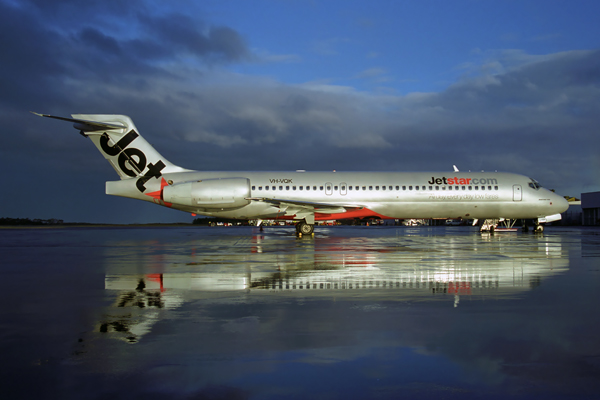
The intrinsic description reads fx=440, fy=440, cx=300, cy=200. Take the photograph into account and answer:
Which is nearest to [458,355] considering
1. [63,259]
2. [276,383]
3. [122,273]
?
[276,383]

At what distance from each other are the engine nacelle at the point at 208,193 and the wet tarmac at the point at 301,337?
15.4 metres

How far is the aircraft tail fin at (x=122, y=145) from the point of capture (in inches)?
939

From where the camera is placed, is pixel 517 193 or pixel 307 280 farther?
pixel 517 193

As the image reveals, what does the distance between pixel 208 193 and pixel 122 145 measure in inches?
219

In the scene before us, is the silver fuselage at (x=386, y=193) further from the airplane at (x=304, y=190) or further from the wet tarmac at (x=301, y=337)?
the wet tarmac at (x=301, y=337)

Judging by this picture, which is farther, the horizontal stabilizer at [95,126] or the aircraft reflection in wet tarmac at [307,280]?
the horizontal stabilizer at [95,126]

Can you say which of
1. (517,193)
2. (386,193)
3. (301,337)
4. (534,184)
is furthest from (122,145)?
(534,184)

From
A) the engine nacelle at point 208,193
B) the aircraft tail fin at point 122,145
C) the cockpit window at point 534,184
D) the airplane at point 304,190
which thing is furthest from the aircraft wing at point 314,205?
the cockpit window at point 534,184

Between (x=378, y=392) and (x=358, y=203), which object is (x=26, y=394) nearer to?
(x=378, y=392)

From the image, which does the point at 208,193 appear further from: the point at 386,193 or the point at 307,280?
the point at 307,280

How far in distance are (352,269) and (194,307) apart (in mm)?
4554

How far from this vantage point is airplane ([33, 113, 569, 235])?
2388cm

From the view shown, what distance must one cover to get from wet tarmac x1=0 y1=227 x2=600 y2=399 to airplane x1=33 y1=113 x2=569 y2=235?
15.6 meters

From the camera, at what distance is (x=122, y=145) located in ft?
79.6
